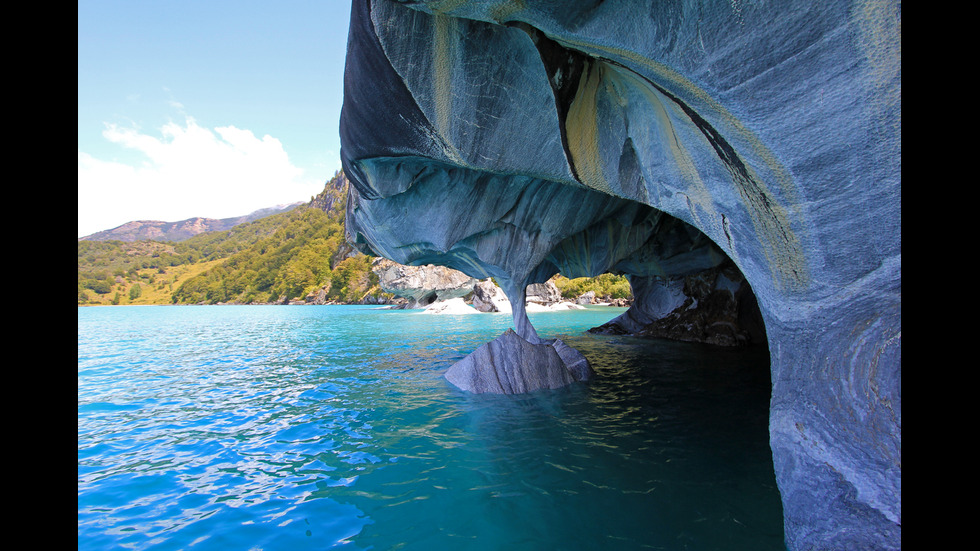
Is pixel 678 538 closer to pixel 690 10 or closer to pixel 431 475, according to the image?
pixel 431 475

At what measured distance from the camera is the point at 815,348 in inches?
106

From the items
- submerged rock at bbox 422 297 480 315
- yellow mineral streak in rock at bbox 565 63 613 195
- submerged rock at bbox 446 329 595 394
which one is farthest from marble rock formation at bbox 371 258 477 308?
yellow mineral streak in rock at bbox 565 63 613 195

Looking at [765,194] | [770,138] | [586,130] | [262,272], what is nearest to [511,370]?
[586,130]

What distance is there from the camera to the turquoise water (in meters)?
3.74

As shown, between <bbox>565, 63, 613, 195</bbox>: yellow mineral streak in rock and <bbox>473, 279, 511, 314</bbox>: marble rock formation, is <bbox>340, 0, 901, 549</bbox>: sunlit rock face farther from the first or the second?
<bbox>473, 279, 511, 314</bbox>: marble rock formation

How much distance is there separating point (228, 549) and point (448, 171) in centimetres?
671

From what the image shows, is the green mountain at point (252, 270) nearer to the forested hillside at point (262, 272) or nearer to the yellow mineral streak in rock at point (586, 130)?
the forested hillside at point (262, 272)

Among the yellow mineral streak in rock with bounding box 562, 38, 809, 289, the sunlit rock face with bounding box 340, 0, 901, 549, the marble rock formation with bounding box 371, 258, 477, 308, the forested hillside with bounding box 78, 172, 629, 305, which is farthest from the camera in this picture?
the forested hillside with bounding box 78, 172, 629, 305

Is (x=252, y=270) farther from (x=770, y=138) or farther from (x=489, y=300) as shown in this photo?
(x=770, y=138)

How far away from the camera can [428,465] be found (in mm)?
5102

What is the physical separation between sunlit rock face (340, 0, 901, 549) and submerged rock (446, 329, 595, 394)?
474 centimetres

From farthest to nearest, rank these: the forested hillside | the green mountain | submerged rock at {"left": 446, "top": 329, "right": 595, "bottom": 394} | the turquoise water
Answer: the green mountain
the forested hillside
submerged rock at {"left": 446, "top": 329, "right": 595, "bottom": 394}
the turquoise water

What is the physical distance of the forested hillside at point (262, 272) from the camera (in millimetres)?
70188

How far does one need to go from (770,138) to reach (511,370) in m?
6.86
